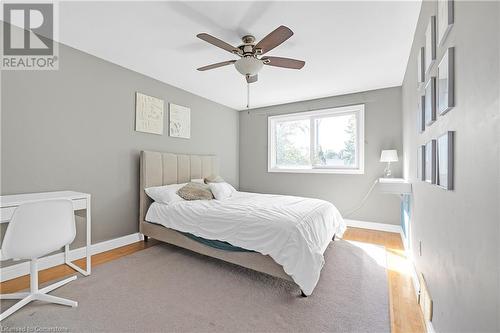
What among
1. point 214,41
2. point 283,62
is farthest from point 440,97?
point 214,41

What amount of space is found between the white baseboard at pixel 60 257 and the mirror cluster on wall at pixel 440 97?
3572 mm

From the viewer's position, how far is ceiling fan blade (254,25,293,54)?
1754 mm

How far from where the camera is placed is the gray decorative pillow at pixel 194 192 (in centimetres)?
320

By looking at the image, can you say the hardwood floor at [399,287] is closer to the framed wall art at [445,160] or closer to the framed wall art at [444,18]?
the framed wall art at [445,160]

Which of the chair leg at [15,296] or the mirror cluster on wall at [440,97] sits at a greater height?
the mirror cluster on wall at [440,97]

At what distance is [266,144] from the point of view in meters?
5.17

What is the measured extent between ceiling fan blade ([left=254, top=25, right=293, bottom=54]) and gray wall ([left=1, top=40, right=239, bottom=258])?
2.16 m

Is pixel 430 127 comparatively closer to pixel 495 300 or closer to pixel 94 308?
pixel 495 300

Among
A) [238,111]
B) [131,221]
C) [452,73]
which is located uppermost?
[238,111]

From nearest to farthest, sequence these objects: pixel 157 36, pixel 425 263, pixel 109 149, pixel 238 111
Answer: pixel 425 263 < pixel 157 36 < pixel 109 149 < pixel 238 111

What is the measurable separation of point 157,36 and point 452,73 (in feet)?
8.43

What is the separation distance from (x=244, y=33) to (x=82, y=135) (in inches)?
90.3

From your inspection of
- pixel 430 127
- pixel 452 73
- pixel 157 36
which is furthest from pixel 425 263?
pixel 157 36
